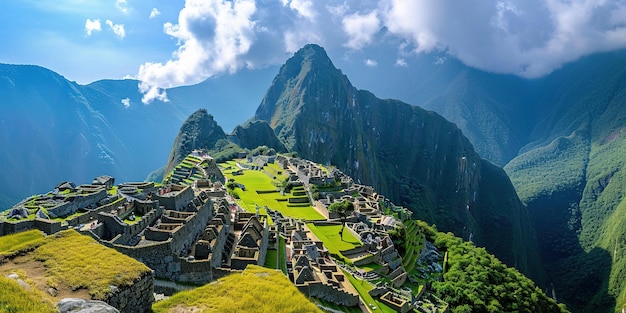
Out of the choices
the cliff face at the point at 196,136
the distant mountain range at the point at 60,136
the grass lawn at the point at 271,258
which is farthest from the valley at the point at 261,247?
the distant mountain range at the point at 60,136

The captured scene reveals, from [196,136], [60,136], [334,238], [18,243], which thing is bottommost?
[18,243]

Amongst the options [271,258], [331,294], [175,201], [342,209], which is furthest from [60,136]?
[331,294]

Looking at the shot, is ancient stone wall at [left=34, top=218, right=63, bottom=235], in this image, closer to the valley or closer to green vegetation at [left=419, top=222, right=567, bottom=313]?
the valley

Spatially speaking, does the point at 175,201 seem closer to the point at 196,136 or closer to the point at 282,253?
the point at 282,253

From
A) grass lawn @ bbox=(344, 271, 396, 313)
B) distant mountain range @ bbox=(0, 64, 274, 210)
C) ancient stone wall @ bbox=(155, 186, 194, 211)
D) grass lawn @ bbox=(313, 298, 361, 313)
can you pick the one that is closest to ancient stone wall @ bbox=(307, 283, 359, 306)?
grass lawn @ bbox=(313, 298, 361, 313)

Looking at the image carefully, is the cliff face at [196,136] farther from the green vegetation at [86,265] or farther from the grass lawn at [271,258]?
the green vegetation at [86,265]

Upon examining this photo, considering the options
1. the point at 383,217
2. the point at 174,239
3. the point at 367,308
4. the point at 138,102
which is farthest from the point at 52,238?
the point at 138,102
